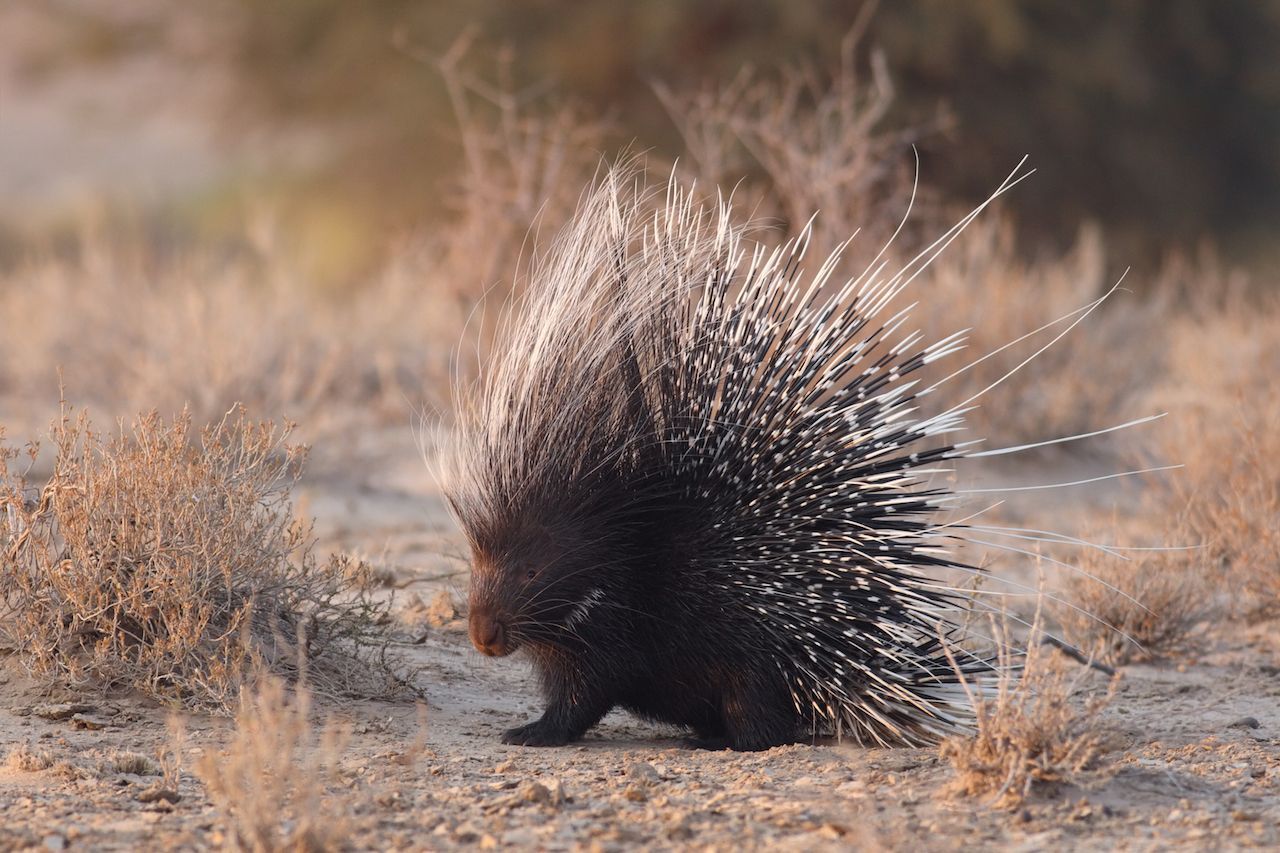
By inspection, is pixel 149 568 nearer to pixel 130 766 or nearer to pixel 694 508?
pixel 130 766

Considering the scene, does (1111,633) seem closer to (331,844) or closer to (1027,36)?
(331,844)

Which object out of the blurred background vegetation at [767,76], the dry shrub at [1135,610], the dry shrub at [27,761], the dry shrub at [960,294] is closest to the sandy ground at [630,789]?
the dry shrub at [27,761]

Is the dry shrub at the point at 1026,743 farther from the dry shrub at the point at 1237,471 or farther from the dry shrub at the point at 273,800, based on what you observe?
the dry shrub at the point at 1237,471

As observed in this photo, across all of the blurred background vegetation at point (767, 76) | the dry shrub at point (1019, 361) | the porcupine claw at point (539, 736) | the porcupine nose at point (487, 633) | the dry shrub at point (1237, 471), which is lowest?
the porcupine claw at point (539, 736)

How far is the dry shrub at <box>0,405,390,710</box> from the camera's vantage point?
12.6 feet

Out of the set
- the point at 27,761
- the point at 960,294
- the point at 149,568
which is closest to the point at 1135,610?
the point at 149,568

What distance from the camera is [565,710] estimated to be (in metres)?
3.91

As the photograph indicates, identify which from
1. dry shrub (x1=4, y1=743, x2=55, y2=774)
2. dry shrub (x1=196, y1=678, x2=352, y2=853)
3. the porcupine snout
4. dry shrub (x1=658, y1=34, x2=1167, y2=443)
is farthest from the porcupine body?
dry shrub (x1=658, y1=34, x2=1167, y2=443)

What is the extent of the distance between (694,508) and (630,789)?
86 cm

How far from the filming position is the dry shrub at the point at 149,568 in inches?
151

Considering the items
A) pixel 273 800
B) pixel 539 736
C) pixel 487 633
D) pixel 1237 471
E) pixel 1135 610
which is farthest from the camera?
pixel 1237 471

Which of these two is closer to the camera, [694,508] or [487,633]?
[487,633]

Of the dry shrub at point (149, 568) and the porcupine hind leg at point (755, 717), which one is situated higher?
the dry shrub at point (149, 568)

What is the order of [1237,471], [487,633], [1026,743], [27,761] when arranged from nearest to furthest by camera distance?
[1026,743] → [27,761] → [487,633] → [1237,471]
